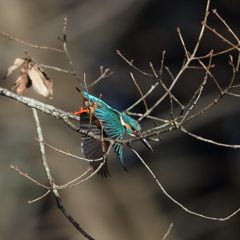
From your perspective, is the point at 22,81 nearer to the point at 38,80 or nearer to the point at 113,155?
the point at 38,80

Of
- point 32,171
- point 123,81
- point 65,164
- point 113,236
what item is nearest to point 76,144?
point 65,164

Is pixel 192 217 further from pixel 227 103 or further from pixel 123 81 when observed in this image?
pixel 123 81

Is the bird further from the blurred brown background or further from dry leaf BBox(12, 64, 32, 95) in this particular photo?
the blurred brown background

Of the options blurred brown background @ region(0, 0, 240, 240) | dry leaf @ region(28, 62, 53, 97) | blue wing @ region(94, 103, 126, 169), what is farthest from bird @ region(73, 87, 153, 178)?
blurred brown background @ region(0, 0, 240, 240)

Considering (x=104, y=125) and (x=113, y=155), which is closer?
(x=104, y=125)

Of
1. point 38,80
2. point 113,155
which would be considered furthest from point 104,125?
point 113,155

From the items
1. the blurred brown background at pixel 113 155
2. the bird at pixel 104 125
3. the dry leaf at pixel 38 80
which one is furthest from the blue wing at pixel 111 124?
the blurred brown background at pixel 113 155
